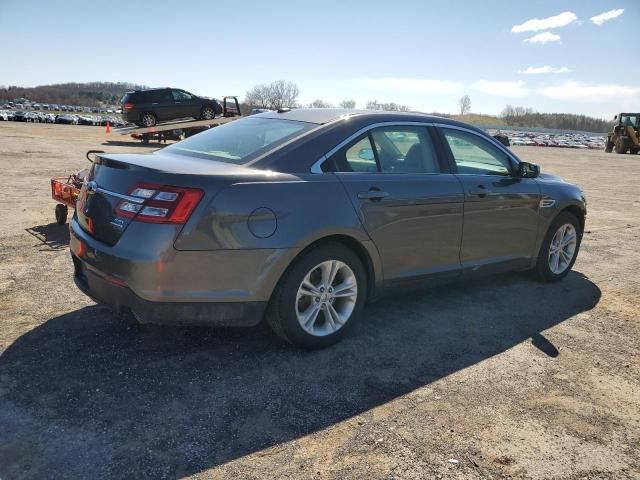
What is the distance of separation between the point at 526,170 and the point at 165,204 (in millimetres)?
3540

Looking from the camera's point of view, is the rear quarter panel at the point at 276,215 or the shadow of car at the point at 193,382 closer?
the shadow of car at the point at 193,382

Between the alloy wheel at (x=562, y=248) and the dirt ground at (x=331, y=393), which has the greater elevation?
the alloy wheel at (x=562, y=248)

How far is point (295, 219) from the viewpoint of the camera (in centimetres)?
336

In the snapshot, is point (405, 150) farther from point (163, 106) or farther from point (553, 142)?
point (553, 142)

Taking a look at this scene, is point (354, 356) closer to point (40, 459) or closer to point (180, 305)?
point (180, 305)

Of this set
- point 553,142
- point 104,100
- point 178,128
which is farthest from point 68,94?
point 178,128

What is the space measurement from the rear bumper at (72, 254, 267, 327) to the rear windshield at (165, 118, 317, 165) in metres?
0.96

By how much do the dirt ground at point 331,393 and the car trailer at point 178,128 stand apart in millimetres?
17653

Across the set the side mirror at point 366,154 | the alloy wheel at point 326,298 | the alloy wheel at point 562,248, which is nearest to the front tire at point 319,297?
the alloy wheel at point 326,298

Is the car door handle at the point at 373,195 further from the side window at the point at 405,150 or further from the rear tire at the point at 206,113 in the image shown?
the rear tire at the point at 206,113

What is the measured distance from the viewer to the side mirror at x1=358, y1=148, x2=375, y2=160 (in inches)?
153

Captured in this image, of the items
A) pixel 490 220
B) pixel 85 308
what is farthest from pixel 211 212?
pixel 490 220

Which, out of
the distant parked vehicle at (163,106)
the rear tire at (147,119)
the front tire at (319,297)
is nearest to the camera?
the front tire at (319,297)

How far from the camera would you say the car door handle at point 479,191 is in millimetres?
4504
